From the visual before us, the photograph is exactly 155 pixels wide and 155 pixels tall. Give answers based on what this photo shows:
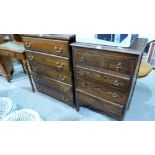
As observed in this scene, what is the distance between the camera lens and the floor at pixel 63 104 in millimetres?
1639

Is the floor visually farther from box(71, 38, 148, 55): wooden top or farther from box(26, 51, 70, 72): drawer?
box(71, 38, 148, 55): wooden top

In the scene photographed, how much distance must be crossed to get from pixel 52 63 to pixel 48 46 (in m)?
0.19

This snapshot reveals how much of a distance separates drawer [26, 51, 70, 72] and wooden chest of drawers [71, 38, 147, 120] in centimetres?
11

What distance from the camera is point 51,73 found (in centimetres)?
160

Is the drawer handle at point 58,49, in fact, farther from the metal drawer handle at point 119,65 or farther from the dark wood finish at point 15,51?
the dark wood finish at point 15,51

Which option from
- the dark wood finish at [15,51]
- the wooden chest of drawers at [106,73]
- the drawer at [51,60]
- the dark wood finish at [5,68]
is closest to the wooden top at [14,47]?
the dark wood finish at [15,51]

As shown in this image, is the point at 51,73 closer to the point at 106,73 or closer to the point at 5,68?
the point at 106,73

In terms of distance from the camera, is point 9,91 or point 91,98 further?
point 9,91

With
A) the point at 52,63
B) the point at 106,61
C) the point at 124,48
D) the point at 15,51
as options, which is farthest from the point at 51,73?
the point at 124,48
